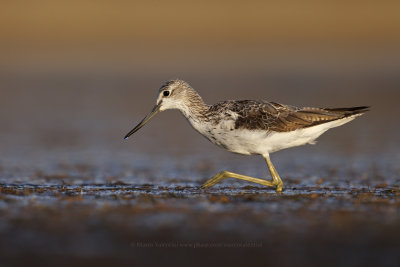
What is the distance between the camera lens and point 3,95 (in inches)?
958

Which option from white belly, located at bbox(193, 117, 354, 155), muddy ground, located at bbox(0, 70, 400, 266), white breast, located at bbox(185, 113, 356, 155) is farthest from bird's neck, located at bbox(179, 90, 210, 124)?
muddy ground, located at bbox(0, 70, 400, 266)

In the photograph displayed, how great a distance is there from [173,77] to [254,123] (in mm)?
18070

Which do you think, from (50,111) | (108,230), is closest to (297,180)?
(108,230)

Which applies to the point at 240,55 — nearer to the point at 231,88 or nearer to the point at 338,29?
the point at 338,29

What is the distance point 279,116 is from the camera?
10406mm

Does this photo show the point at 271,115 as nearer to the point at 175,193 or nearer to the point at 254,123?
the point at 254,123

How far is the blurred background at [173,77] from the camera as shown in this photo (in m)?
11.9

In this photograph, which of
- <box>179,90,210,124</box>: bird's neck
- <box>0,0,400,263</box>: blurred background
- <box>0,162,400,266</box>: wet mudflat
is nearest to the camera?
<box>0,162,400,266</box>: wet mudflat

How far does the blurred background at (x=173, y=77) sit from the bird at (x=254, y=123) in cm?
108

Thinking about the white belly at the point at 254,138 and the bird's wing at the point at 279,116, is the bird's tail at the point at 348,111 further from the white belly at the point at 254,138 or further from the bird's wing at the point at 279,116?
the white belly at the point at 254,138

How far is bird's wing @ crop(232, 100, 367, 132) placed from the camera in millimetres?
10141

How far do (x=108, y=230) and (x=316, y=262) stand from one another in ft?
7.69

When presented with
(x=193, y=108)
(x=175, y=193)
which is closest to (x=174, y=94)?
(x=193, y=108)

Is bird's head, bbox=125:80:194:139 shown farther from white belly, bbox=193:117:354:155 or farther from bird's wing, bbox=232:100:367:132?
bird's wing, bbox=232:100:367:132
